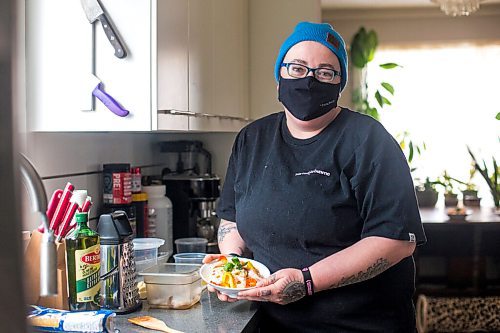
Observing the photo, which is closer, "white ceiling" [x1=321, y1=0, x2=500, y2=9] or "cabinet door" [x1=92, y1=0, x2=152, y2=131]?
"cabinet door" [x1=92, y1=0, x2=152, y2=131]

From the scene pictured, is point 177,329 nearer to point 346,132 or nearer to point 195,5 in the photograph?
point 346,132

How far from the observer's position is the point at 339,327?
167 centimetres

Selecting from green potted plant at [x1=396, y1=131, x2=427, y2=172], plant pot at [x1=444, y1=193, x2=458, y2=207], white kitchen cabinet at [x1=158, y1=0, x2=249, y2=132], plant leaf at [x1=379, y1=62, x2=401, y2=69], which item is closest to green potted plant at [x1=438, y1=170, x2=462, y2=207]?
plant pot at [x1=444, y1=193, x2=458, y2=207]

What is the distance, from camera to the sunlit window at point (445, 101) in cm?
466

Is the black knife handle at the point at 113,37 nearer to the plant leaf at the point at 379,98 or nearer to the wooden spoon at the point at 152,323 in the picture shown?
the wooden spoon at the point at 152,323

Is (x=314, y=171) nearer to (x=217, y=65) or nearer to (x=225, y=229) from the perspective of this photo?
(x=225, y=229)

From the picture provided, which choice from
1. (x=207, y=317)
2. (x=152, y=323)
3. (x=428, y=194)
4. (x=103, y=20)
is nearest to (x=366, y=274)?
(x=207, y=317)

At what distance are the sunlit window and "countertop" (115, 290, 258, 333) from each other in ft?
10.6

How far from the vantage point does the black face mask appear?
66.6 inches

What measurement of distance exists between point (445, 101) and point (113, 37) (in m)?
3.52

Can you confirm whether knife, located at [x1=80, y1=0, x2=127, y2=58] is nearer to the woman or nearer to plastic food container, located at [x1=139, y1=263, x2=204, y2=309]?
the woman

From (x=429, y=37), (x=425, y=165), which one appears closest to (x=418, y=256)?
(x=425, y=165)

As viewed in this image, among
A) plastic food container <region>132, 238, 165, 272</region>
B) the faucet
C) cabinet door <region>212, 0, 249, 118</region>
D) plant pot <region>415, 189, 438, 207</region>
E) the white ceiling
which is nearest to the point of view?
the faucet

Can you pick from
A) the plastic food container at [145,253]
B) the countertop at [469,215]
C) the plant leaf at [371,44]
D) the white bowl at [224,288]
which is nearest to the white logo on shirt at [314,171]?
the white bowl at [224,288]
